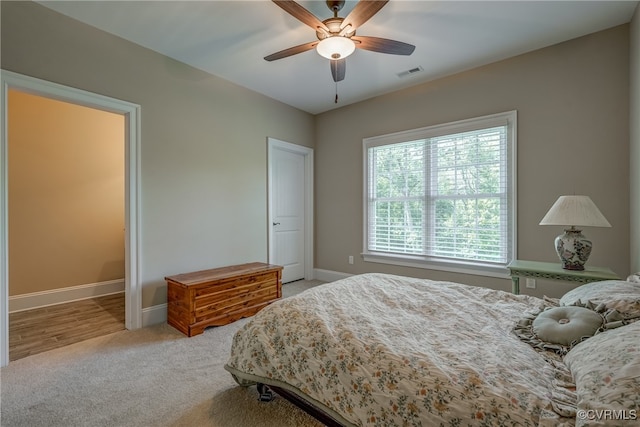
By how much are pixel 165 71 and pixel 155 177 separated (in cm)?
113

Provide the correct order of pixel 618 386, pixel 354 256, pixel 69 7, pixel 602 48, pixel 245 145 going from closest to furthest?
pixel 618 386
pixel 69 7
pixel 602 48
pixel 245 145
pixel 354 256

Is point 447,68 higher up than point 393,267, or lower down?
higher up

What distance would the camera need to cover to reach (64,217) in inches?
145

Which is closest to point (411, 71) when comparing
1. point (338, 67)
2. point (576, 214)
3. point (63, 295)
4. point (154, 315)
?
point (338, 67)

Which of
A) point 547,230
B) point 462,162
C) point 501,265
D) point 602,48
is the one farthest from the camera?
point 462,162

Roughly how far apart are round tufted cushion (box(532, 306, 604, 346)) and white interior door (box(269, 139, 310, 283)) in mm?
3225

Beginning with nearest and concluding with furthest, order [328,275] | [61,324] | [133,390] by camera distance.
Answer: [133,390] → [61,324] → [328,275]

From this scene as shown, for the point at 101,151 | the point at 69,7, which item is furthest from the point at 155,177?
the point at 101,151

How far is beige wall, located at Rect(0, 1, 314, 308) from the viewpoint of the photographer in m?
2.32

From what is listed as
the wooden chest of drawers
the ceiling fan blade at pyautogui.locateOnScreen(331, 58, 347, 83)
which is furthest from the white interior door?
the ceiling fan blade at pyautogui.locateOnScreen(331, 58, 347, 83)

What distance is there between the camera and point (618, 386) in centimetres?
78

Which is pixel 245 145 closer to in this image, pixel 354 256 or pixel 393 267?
pixel 354 256

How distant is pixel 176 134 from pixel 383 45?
7.47 feet

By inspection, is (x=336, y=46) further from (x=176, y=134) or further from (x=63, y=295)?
(x=63, y=295)
